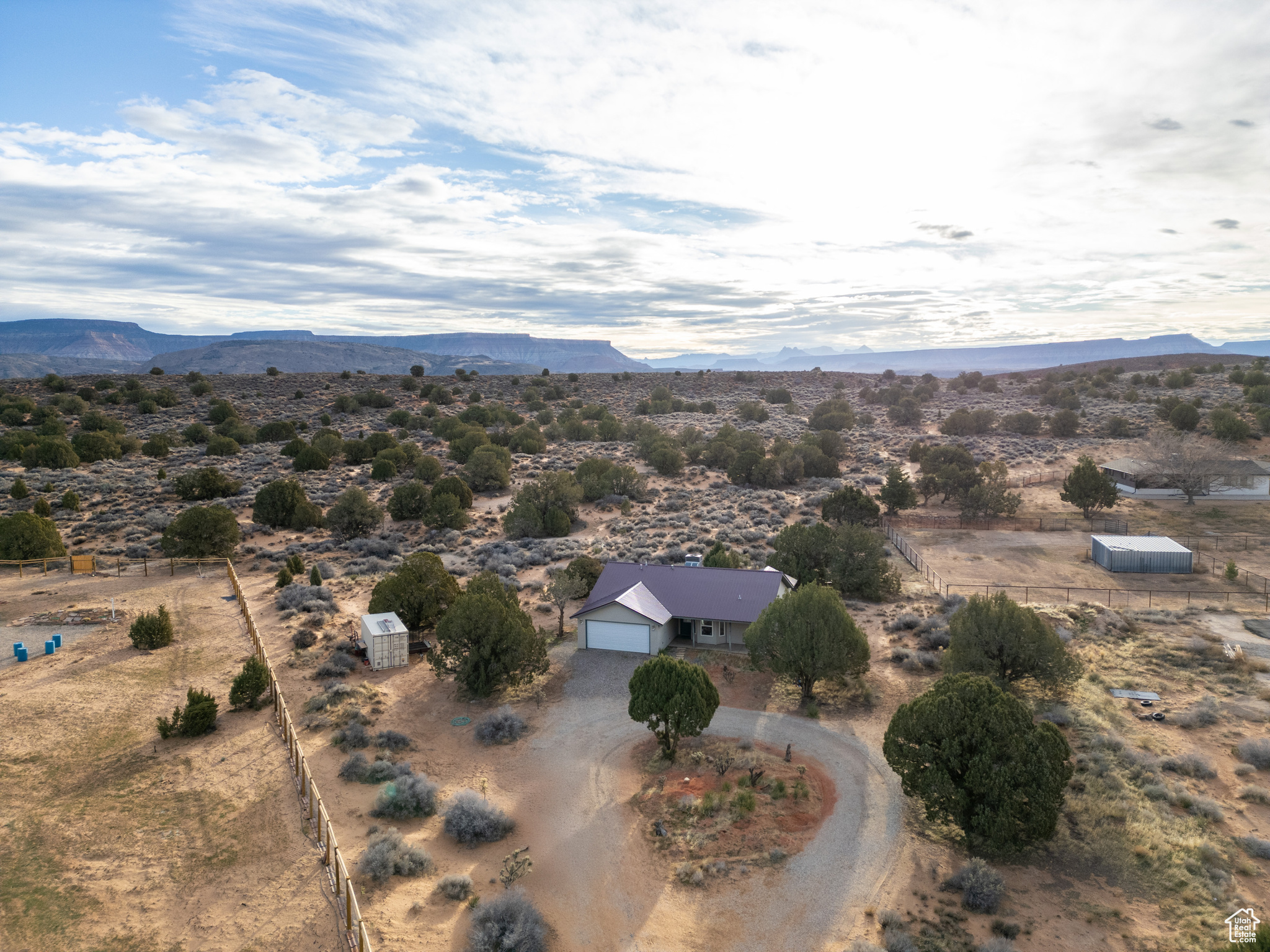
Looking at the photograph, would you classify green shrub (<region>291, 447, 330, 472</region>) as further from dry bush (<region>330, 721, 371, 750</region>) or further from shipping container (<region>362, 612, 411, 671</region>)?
dry bush (<region>330, 721, 371, 750</region>)

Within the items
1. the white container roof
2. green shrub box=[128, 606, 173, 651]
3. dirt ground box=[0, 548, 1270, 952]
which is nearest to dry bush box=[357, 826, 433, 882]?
dirt ground box=[0, 548, 1270, 952]

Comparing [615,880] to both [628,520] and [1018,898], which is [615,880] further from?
[628,520]

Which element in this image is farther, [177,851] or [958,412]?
[958,412]

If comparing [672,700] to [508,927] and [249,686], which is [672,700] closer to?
[508,927]

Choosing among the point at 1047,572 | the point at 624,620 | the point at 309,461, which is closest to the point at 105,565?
the point at 309,461

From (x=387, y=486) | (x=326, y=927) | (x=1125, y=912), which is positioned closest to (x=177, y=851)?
(x=326, y=927)

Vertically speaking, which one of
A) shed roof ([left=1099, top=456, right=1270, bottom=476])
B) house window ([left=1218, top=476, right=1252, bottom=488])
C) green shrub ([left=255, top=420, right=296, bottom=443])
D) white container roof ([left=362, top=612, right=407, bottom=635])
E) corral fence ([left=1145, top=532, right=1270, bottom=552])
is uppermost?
shed roof ([left=1099, top=456, right=1270, bottom=476])

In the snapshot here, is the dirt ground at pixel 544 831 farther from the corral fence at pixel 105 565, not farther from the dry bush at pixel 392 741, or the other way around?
the corral fence at pixel 105 565
